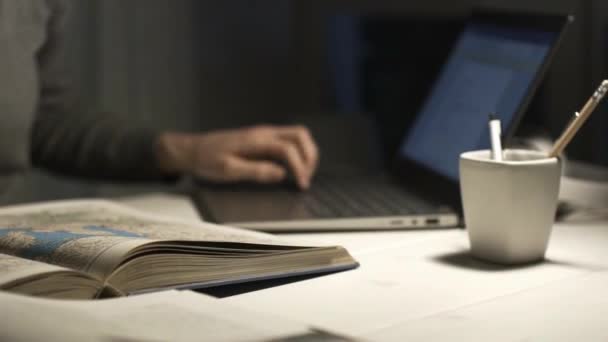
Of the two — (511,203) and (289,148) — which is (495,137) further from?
(289,148)

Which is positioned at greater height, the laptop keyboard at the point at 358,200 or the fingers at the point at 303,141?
the fingers at the point at 303,141

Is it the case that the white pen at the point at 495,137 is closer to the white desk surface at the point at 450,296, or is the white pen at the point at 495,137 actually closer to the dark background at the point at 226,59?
the white desk surface at the point at 450,296

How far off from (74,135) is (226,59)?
0.93m

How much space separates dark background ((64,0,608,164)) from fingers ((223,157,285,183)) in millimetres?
856

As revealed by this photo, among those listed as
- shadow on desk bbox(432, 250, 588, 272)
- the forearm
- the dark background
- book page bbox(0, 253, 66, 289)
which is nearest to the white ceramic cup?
shadow on desk bbox(432, 250, 588, 272)

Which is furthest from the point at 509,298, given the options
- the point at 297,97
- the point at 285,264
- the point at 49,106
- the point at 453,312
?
the point at 297,97

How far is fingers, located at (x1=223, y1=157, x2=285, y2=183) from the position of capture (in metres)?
1.13

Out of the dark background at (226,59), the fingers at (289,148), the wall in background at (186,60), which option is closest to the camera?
the fingers at (289,148)

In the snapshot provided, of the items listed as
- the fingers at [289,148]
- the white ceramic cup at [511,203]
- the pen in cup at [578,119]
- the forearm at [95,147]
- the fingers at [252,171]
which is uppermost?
the pen in cup at [578,119]

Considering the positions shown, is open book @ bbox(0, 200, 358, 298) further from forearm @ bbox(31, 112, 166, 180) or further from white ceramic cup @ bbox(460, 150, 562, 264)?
Result: forearm @ bbox(31, 112, 166, 180)

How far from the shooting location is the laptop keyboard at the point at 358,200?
90 centimetres

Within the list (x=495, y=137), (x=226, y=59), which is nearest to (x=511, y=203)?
(x=495, y=137)

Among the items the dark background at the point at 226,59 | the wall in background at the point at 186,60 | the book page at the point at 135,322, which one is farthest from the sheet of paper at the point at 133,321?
the wall in background at the point at 186,60

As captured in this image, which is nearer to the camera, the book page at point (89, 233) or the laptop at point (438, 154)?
the book page at point (89, 233)
